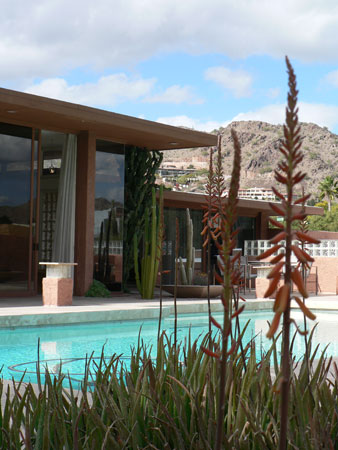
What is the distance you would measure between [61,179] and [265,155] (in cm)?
7556

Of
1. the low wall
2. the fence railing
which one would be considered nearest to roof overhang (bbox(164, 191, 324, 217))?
the fence railing

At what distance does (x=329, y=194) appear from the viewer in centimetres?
6088

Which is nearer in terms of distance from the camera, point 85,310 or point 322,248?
point 85,310

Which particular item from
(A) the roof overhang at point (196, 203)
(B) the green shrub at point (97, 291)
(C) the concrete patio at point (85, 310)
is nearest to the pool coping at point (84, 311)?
(C) the concrete patio at point (85, 310)

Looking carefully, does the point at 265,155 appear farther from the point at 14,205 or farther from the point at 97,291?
the point at 14,205

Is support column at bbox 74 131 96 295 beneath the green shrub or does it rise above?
above

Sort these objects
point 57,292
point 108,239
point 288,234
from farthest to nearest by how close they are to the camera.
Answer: point 108,239, point 57,292, point 288,234

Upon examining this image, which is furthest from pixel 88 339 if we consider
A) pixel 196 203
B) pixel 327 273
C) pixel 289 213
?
pixel 196 203

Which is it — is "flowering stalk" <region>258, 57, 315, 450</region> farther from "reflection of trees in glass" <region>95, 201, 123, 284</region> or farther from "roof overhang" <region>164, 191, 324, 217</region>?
"roof overhang" <region>164, 191, 324, 217</region>

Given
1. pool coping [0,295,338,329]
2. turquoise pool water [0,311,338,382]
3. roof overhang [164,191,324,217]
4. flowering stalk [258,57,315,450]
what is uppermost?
roof overhang [164,191,324,217]

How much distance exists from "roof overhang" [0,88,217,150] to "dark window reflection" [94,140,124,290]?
37cm

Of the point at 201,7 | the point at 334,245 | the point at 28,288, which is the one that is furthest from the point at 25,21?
Result: the point at 28,288

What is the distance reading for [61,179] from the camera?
13.0 metres

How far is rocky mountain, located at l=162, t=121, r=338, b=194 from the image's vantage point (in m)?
79.1
